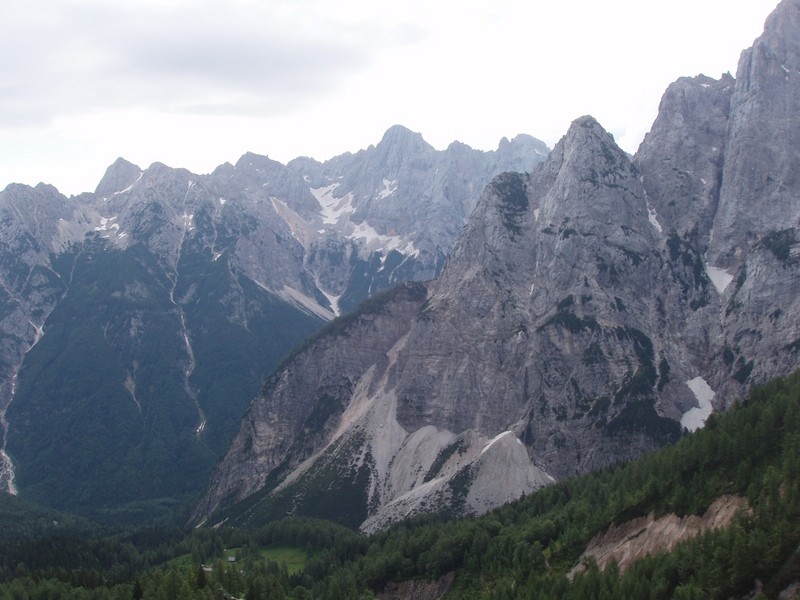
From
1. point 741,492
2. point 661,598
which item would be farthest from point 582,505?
point 661,598

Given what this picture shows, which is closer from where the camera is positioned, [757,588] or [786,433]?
[757,588]

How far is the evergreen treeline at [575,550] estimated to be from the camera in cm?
10131

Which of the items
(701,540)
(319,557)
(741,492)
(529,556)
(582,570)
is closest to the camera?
(701,540)

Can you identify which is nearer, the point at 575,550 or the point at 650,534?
the point at 650,534

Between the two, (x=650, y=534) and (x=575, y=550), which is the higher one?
(x=650, y=534)

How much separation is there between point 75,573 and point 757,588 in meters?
105

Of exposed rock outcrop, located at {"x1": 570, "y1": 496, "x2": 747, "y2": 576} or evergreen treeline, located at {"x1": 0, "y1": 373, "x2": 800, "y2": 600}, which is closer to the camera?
evergreen treeline, located at {"x1": 0, "y1": 373, "x2": 800, "y2": 600}

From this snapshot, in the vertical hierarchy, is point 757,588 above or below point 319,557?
above

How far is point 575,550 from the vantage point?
5418 inches

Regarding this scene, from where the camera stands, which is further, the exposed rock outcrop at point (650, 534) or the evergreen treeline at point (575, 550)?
the exposed rock outcrop at point (650, 534)

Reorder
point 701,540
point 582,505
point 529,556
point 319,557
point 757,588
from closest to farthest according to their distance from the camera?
point 757,588 → point 701,540 → point 529,556 → point 582,505 → point 319,557

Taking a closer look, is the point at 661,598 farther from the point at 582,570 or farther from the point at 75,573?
the point at 75,573

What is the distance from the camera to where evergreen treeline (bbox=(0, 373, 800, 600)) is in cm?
10131

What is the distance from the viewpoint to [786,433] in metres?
123
